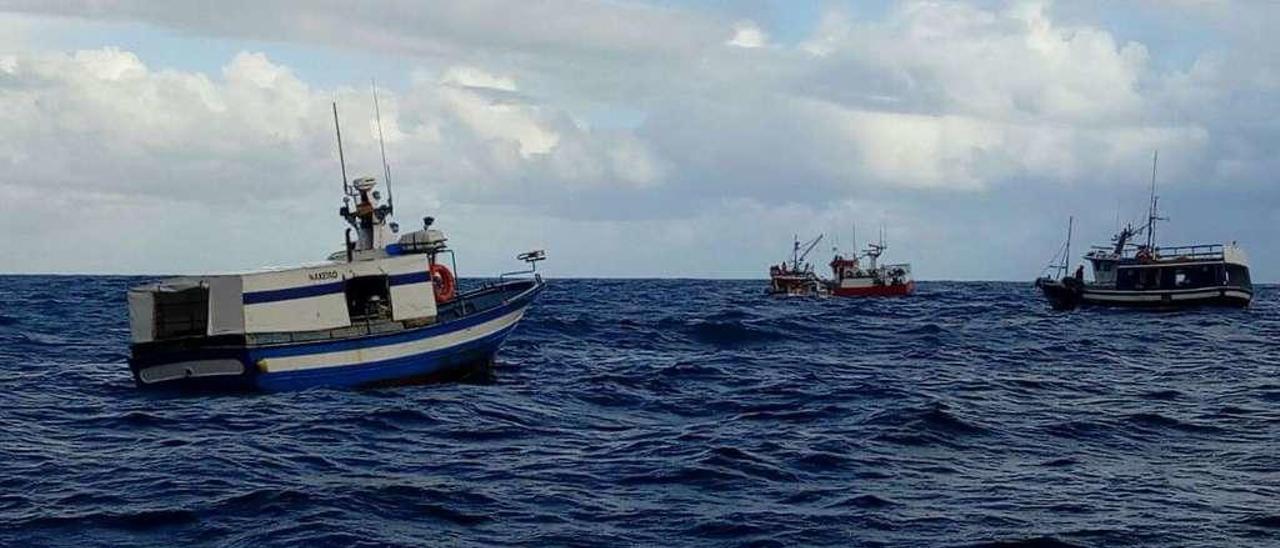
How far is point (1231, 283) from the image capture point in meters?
67.4

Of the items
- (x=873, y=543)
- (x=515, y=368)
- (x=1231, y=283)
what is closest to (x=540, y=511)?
(x=873, y=543)

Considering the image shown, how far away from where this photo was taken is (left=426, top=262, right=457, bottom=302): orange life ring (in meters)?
31.5

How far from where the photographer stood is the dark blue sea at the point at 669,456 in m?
14.8

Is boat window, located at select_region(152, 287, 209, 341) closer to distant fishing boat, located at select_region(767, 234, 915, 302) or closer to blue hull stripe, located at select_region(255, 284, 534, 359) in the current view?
blue hull stripe, located at select_region(255, 284, 534, 359)

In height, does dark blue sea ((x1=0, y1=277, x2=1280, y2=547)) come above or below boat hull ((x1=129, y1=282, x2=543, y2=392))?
below

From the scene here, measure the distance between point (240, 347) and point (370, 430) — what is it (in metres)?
6.06

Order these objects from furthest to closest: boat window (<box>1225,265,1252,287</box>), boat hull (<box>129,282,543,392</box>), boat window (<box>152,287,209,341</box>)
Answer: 1. boat window (<box>1225,265,1252,287</box>)
2. boat window (<box>152,287,209,341</box>)
3. boat hull (<box>129,282,543,392</box>)

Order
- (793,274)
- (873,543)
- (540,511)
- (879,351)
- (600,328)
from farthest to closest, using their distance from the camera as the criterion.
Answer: (793,274) → (600,328) → (879,351) → (540,511) → (873,543)

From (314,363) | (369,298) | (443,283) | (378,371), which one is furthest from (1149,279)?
(314,363)

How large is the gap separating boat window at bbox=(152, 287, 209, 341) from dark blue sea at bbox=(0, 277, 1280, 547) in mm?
1745

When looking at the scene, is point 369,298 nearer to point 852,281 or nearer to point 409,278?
point 409,278

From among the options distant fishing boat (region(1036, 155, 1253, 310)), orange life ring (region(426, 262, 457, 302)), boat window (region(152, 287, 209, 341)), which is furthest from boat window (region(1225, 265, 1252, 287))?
boat window (region(152, 287, 209, 341))

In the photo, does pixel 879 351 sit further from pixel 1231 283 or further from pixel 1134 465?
pixel 1231 283

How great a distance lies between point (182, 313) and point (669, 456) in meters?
13.9
